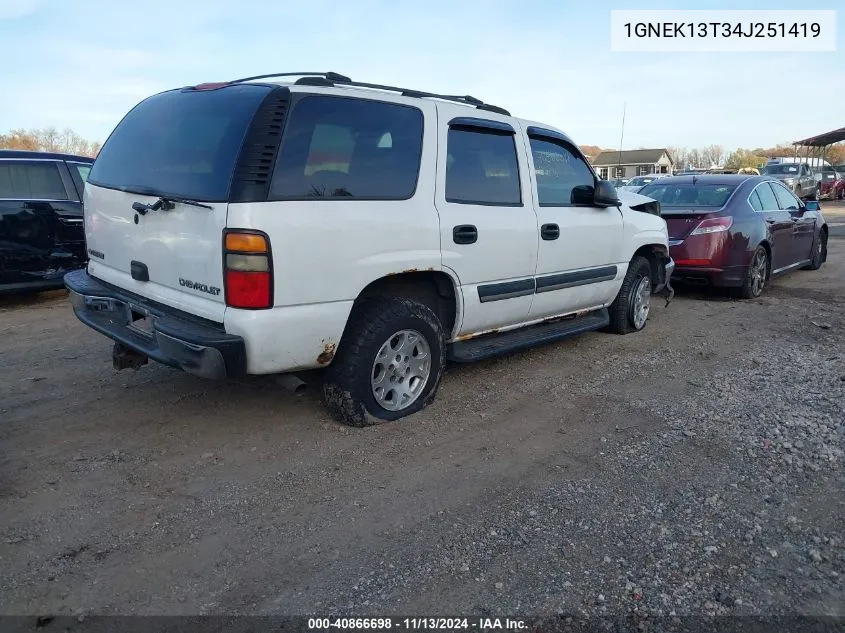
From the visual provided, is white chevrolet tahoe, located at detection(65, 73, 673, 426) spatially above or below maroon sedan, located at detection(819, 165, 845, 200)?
below

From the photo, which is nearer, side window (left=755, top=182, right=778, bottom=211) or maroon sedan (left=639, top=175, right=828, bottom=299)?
maroon sedan (left=639, top=175, right=828, bottom=299)

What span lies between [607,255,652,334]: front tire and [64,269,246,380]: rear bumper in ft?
13.1

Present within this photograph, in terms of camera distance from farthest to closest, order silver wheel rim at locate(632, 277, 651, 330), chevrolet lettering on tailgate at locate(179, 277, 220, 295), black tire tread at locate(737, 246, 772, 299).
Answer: black tire tread at locate(737, 246, 772, 299)
silver wheel rim at locate(632, 277, 651, 330)
chevrolet lettering on tailgate at locate(179, 277, 220, 295)

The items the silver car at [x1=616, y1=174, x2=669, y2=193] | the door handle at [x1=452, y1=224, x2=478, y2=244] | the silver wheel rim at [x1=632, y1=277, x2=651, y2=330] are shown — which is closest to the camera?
the door handle at [x1=452, y1=224, x2=478, y2=244]

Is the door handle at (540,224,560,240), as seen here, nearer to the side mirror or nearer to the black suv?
the side mirror

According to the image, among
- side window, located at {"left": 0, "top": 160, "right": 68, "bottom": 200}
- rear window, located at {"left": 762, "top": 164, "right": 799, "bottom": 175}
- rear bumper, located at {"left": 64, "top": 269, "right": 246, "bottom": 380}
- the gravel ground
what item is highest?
rear window, located at {"left": 762, "top": 164, "right": 799, "bottom": 175}

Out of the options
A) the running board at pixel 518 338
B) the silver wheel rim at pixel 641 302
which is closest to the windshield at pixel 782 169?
the silver wheel rim at pixel 641 302

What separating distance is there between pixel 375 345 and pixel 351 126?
1218 millimetres

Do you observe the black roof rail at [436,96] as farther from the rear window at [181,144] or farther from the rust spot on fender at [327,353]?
the rust spot on fender at [327,353]

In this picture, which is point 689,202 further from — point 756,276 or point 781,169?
point 781,169

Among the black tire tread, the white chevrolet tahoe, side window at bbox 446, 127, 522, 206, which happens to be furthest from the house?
the white chevrolet tahoe

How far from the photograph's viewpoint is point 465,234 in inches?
162

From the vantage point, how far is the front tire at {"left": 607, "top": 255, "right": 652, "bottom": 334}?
19.9 feet

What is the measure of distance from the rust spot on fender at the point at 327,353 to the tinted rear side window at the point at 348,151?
784 mm
